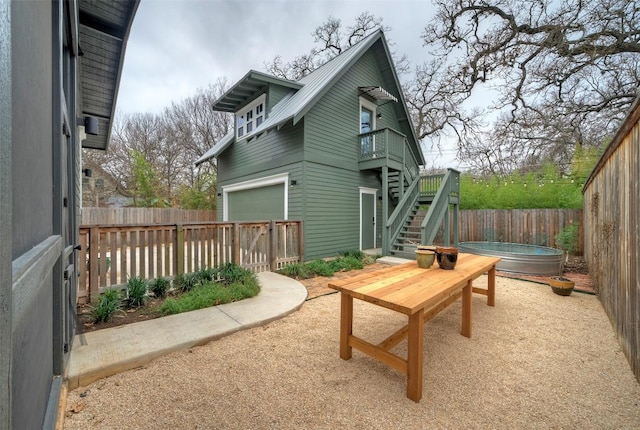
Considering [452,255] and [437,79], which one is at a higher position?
[437,79]

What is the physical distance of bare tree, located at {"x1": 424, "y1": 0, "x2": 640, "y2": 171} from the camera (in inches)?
333

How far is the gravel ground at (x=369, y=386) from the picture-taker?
74.5 inches

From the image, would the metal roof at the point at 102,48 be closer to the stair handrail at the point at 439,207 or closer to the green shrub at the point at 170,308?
the green shrub at the point at 170,308

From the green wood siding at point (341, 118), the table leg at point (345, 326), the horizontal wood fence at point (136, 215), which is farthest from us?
the horizontal wood fence at point (136, 215)

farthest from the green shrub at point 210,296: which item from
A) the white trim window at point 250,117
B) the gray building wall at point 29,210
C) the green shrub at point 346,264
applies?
the white trim window at point 250,117

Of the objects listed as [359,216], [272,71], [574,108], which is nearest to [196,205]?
[272,71]

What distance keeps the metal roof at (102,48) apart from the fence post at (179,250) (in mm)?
2848

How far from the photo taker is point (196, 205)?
16234 mm

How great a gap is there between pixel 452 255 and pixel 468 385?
4.63ft

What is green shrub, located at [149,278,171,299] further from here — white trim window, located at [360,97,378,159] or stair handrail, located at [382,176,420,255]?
white trim window, located at [360,97,378,159]

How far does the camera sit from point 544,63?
978 centimetres

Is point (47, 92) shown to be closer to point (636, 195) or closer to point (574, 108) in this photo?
point (636, 195)

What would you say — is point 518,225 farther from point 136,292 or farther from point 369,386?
point 136,292

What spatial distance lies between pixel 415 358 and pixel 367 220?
7442 millimetres
